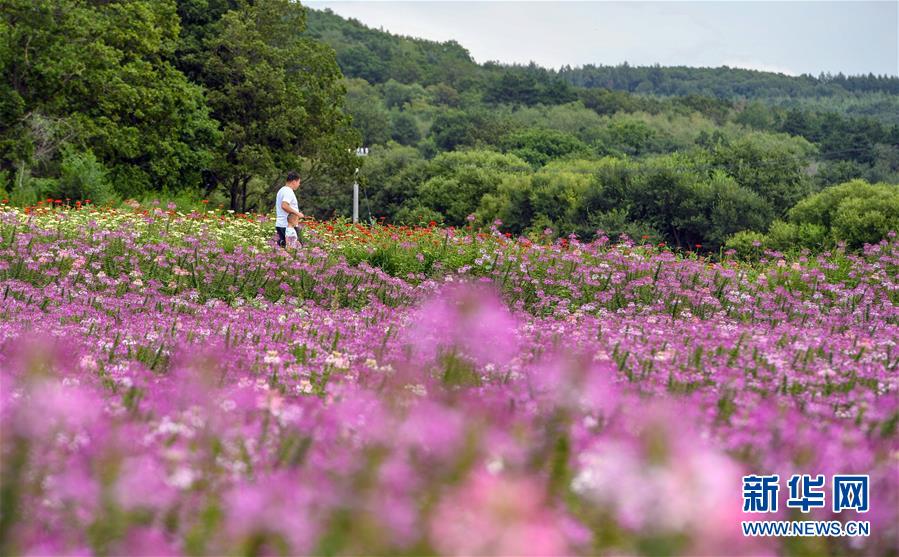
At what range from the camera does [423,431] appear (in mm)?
2898

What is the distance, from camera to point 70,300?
9648 mm

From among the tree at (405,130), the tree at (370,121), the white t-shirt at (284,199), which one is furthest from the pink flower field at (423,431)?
the tree at (405,130)

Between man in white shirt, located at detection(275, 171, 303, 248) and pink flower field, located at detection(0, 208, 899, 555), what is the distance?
201 inches

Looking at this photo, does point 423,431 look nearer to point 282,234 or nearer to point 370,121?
point 282,234

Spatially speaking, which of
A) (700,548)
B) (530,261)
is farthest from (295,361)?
(530,261)

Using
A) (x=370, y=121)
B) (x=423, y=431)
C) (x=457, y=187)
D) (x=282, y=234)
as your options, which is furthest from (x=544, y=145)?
(x=423, y=431)

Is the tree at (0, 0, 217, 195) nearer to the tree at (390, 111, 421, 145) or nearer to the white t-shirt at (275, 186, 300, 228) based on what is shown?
the white t-shirt at (275, 186, 300, 228)

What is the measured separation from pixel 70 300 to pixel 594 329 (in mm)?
5370

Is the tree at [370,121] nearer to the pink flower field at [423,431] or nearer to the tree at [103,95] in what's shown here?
the tree at [103,95]

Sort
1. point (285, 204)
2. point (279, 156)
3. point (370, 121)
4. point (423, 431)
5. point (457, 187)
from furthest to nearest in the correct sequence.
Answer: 1. point (370, 121)
2. point (457, 187)
3. point (279, 156)
4. point (285, 204)
5. point (423, 431)

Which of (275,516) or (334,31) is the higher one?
(334,31)

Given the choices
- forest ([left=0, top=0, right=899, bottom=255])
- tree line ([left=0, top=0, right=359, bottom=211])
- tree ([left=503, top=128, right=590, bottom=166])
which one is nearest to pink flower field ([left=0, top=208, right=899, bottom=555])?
forest ([left=0, top=0, right=899, bottom=255])

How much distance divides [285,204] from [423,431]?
1150 centimetres

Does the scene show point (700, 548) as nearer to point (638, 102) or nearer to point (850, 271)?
point (850, 271)
